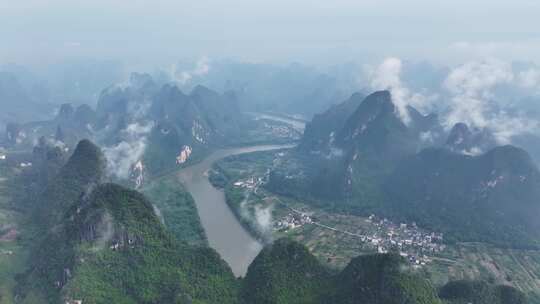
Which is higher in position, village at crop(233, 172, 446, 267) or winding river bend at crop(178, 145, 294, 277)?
village at crop(233, 172, 446, 267)

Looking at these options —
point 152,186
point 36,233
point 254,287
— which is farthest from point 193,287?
point 152,186

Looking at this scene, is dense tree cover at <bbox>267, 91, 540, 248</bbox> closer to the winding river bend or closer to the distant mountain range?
the winding river bend

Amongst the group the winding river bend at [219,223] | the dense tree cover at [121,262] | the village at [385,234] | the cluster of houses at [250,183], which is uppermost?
the dense tree cover at [121,262]

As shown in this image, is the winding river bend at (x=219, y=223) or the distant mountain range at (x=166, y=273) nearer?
the distant mountain range at (x=166, y=273)

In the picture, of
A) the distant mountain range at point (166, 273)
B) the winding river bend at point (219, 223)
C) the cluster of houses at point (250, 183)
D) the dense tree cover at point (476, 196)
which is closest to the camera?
the distant mountain range at point (166, 273)

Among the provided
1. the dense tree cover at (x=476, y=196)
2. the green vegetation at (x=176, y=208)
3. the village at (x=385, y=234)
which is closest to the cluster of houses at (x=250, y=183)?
the green vegetation at (x=176, y=208)

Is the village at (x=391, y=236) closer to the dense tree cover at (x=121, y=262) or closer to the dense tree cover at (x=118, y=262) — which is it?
the dense tree cover at (x=118, y=262)

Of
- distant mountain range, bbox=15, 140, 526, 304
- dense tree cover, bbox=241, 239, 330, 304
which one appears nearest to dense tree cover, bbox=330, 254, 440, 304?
distant mountain range, bbox=15, 140, 526, 304

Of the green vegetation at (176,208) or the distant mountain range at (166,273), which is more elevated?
the distant mountain range at (166,273)

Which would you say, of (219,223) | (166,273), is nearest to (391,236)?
(219,223)
